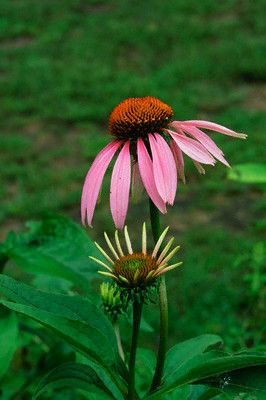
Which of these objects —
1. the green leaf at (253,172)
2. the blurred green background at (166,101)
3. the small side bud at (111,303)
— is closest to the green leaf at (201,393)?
the small side bud at (111,303)

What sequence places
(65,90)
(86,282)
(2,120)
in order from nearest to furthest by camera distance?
(86,282), (2,120), (65,90)

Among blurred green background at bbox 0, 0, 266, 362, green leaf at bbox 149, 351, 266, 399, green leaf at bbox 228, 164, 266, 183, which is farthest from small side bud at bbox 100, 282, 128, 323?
blurred green background at bbox 0, 0, 266, 362

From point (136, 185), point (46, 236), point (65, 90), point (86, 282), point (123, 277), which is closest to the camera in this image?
point (123, 277)

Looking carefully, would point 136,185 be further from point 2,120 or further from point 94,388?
point 2,120

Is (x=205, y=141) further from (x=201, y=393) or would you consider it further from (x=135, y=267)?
(x=201, y=393)

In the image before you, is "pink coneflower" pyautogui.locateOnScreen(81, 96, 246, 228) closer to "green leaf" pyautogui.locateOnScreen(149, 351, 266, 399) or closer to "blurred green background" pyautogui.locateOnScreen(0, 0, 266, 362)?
"green leaf" pyautogui.locateOnScreen(149, 351, 266, 399)

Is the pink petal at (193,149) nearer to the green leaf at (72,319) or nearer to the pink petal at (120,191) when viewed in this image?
the pink petal at (120,191)

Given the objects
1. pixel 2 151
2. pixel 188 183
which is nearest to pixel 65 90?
pixel 2 151
